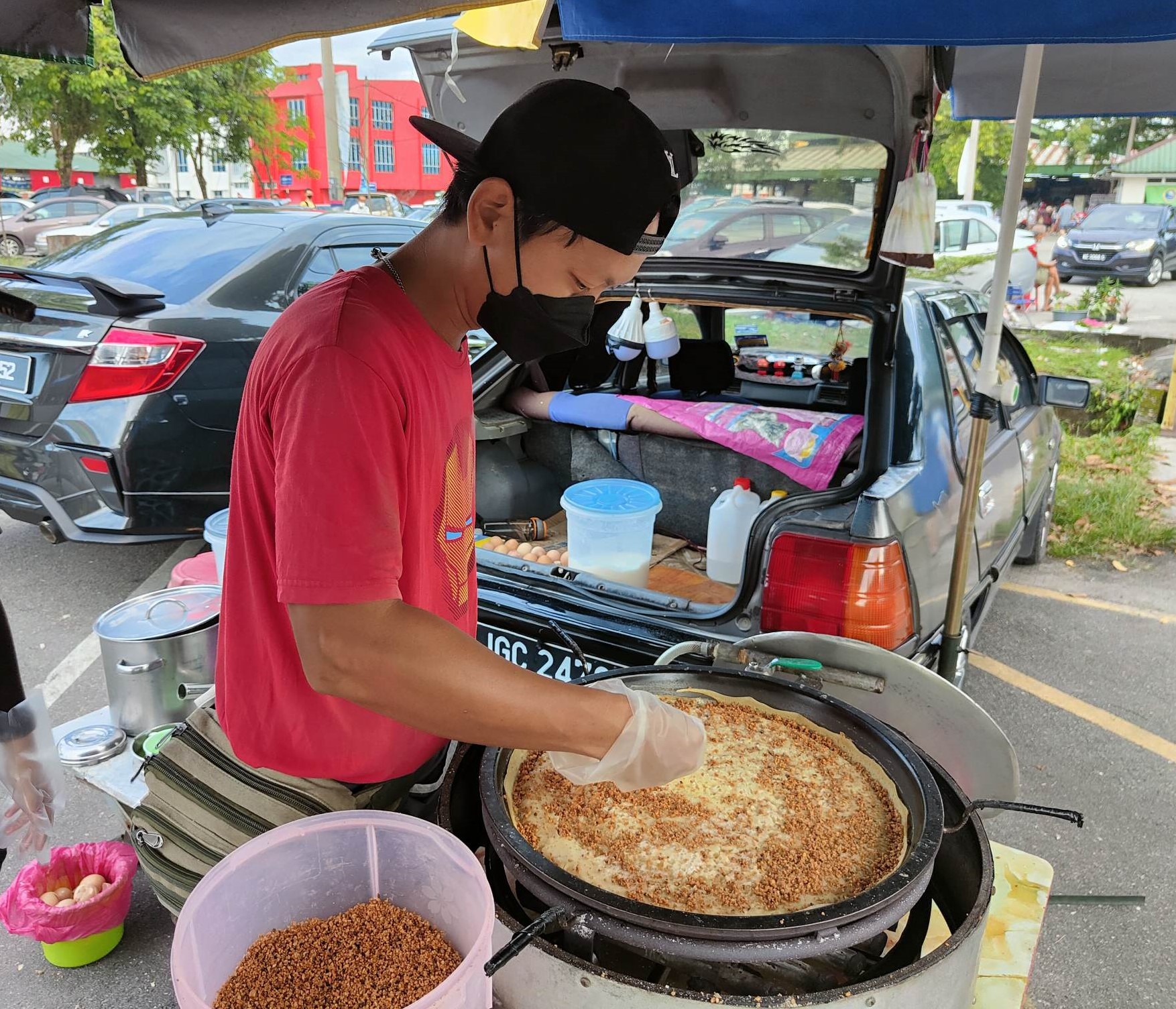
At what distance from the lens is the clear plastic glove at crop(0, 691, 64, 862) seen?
1682mm

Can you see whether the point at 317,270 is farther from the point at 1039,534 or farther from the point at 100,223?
the point at 100,223

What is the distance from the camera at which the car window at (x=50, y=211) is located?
22625 mm

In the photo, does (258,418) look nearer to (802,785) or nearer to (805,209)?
(802,785)

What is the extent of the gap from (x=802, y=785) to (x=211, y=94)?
25.8m

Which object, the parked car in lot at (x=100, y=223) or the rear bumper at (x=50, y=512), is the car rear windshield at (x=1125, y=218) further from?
the rear bumper at (x=50, y=512)

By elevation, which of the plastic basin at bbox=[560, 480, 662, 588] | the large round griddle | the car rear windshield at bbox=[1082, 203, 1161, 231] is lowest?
the plastic basin at bbox=[560, 480, 662, 588]

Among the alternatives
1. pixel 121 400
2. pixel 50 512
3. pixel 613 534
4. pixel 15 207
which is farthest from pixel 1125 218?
pixel 15 207

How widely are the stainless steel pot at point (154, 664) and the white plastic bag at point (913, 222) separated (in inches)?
97.7

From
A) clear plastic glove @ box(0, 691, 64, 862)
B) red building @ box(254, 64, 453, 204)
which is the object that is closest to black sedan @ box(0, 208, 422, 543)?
clear plastic glove @ box(0, 691, 64, 862)

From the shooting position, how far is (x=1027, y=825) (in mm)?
3258

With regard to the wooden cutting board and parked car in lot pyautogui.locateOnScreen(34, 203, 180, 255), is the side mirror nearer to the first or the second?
the wooden cutting board

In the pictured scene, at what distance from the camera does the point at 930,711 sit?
79.2 inches

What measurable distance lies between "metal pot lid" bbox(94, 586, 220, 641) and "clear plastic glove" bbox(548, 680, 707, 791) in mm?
1964

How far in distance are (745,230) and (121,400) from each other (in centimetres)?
325
